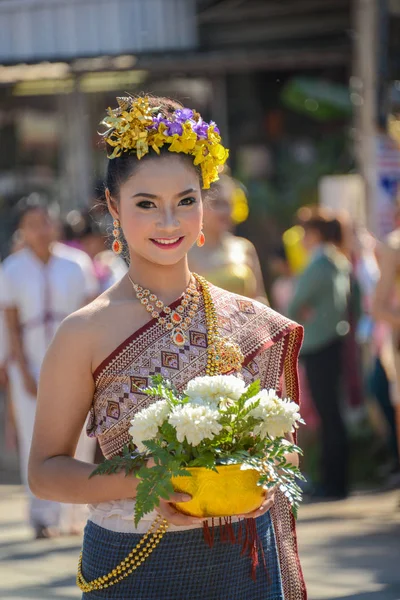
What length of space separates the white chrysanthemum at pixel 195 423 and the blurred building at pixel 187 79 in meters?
11.1

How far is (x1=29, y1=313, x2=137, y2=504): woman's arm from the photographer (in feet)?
10.3

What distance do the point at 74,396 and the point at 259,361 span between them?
1.65 feet

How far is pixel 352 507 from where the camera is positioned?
8.70 metres

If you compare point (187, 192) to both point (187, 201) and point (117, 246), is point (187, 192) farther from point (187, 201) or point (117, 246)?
point (117, 246)

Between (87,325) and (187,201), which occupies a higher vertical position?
(187,201)

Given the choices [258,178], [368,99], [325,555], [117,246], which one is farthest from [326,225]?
[258,178]

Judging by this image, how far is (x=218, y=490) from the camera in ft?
9.49

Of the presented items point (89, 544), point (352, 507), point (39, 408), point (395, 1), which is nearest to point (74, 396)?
point (39, 408)

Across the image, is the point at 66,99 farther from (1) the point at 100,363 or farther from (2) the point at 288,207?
(1) the point at 100,363

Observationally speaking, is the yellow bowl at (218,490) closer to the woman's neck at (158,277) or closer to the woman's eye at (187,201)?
the woman's neck at (158,277)

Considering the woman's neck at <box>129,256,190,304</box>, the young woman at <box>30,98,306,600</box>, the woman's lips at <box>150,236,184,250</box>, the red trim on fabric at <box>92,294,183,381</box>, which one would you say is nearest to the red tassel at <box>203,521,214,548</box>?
the young woman at <box>30,98,306,600</box>

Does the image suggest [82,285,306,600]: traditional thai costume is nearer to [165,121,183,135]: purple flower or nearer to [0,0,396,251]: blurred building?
[165,121,183,135]: purple flower

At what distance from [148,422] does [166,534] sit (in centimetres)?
39

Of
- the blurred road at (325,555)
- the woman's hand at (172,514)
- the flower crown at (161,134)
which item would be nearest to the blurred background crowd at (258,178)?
the blurred road at (325,555)
